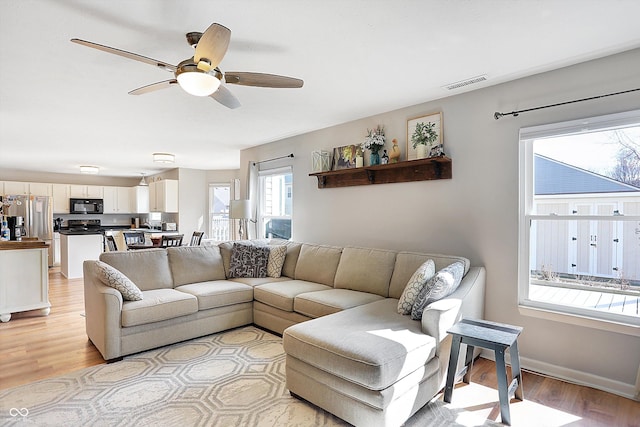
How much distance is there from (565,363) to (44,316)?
565 centimetres

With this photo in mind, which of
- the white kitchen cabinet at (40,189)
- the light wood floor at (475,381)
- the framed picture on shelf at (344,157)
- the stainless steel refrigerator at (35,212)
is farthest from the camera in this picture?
the white kitchen cabinet at (40,189)

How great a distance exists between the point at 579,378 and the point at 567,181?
60.5 inches

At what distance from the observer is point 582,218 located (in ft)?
9.00

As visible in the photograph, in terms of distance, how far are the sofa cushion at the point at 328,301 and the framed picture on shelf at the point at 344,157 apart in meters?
1.64

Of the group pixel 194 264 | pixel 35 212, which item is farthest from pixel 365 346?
pixel 35 212

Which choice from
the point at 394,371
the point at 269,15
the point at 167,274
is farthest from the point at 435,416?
the point at 167,274

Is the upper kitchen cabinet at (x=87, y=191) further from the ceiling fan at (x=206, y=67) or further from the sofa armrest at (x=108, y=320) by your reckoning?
the ceiling fan at (x=206, y=67)

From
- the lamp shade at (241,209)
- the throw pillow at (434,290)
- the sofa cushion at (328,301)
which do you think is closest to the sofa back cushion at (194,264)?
the lamp shade at (241,209)

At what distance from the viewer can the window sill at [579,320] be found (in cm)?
247

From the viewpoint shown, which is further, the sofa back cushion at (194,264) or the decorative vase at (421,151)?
the sofa back cushion at (194,264)

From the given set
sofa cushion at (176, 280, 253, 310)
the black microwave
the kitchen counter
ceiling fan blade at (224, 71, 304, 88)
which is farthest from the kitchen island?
the black microwave

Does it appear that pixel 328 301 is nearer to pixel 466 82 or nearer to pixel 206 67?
pixel 206 67

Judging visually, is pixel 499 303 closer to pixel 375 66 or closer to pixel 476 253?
pixel 476 253

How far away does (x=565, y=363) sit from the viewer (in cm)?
274
